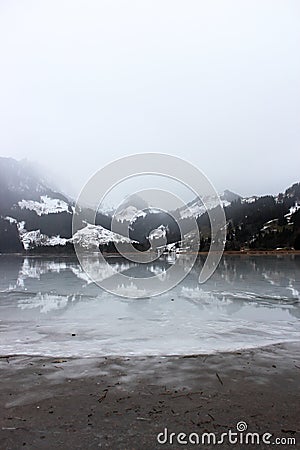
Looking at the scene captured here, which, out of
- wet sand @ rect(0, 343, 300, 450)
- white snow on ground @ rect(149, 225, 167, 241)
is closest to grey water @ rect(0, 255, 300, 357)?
wet sand @ rect(0, 343, 300, 450)

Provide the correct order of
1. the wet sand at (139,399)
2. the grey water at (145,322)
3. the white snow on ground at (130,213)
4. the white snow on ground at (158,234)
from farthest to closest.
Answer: the white snow on ground at (158,234) < the white snow on ground at (130,213) < the grey water at (145,322) < the wet sand at (139,399)

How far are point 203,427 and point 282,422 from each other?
114cm

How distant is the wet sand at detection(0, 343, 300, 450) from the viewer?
193 inches

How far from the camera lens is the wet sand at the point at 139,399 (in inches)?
193

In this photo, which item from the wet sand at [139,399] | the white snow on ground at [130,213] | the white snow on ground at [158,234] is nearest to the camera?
the wet sand at [139,399]

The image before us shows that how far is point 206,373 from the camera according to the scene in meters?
7.68

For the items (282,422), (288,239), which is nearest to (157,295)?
(282,422)

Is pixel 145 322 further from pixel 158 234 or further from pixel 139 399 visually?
pixel 158 234

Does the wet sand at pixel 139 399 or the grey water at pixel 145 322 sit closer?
the wet sand at pixel 139 399

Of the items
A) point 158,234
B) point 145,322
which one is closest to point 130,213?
point 145,322

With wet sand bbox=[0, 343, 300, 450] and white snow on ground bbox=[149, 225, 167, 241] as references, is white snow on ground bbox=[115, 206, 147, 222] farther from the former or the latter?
white snow on ground bbox=[149, 225, 167, 241]

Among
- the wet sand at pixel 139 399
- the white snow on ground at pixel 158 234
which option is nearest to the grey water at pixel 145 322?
the wet sand at pixel 139 399

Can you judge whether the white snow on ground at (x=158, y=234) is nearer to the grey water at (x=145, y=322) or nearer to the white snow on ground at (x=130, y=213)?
the white snow on ground at (x=130, y=213)

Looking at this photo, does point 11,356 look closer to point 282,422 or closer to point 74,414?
point 74,414
